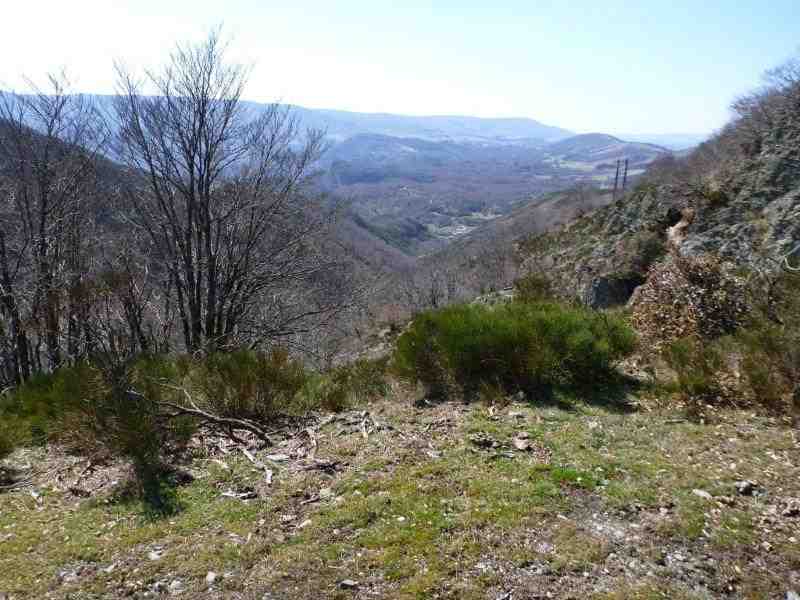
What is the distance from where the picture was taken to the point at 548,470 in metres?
4.45

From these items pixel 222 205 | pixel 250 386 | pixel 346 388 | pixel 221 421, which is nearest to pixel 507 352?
pixel 346 388

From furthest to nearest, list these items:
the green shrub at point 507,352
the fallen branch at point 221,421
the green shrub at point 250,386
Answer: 1. the green shrub at point 507,352
2. the green shrub at point 250,386
3. the fallen branch at point 221,421

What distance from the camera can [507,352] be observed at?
660 centimetres

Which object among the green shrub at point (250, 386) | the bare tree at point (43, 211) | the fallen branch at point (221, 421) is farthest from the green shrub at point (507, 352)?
the bare tree at point (43, 211)

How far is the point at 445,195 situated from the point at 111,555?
184 meters

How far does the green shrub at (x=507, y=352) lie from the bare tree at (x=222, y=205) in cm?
486

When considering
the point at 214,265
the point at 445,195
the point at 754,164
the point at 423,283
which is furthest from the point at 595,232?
the point at 445,195

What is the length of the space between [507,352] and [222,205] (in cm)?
811

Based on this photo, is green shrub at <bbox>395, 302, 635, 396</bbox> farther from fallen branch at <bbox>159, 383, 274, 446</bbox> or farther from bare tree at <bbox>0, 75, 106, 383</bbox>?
bare tree at <bbox>0, 75, 106, 383</bbox>

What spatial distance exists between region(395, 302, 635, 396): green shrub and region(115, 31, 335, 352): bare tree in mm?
4857

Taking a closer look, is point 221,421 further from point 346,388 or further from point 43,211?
point 43,211

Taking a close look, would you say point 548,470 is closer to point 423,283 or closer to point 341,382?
point 341,382

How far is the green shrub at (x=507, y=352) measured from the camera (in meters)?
6.50

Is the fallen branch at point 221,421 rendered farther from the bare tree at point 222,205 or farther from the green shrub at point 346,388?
the bare tree at point 222,205
